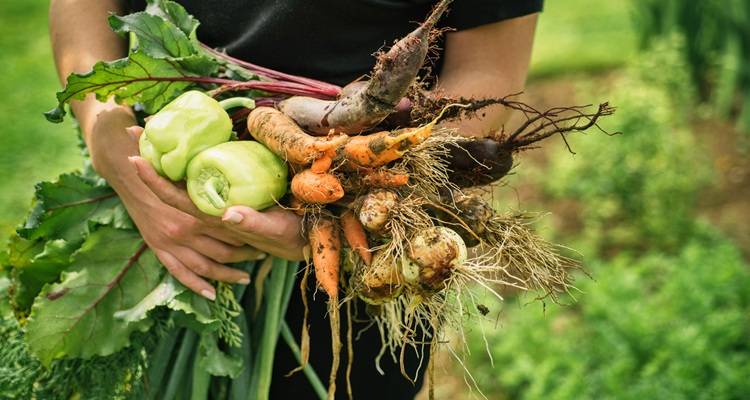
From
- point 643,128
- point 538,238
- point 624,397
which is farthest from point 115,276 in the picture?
point 643,128

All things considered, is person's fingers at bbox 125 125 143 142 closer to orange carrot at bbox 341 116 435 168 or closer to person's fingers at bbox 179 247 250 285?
person's fingers at bbox 179 247 250 285

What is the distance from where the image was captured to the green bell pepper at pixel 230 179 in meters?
1.32

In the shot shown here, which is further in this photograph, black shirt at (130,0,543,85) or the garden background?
the garden background

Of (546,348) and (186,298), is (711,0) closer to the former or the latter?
(546,348)

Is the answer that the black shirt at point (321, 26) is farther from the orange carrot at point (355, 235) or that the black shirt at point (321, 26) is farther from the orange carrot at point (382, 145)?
the orange carrot at point (382, 145)

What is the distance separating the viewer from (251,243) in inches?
56.8

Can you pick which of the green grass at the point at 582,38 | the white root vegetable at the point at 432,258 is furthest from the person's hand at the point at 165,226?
the green grass at the point at 582,38

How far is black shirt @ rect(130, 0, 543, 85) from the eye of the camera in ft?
5.00

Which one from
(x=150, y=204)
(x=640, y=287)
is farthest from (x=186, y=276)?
(x=640, y=287)

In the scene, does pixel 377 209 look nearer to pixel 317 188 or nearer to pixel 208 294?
pixel 317 188

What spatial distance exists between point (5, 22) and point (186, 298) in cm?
579

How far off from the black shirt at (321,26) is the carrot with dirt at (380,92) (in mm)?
178

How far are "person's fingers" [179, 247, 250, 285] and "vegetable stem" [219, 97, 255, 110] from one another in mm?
282

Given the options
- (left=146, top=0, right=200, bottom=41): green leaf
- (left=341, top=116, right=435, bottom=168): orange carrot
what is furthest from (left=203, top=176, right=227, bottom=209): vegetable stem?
(left=146, top=0, right=200, bottom=41): green leaf
